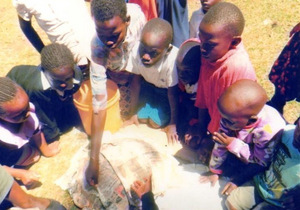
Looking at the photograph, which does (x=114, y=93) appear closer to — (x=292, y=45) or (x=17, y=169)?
(x=17, y=169)

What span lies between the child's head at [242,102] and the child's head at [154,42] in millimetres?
653

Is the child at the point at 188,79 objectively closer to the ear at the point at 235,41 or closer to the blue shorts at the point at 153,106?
the blue shorts at the point at 153,106

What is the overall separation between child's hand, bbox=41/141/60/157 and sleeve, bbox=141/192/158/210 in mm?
1120

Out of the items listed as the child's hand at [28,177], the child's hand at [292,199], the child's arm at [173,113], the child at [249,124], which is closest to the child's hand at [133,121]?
the child's arm at [173,113]

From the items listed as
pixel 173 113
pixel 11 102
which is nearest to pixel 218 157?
pixel 173 113

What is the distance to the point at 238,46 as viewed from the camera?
6.63 ft

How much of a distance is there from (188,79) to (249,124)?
1.96ft

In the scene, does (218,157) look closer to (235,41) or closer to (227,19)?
(235,41)

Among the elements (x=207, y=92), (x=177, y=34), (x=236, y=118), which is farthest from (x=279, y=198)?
(x=177, y=34)

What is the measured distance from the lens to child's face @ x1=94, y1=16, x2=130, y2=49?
6.84 ft

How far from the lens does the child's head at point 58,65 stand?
2.35 meters

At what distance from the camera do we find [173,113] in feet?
8.76

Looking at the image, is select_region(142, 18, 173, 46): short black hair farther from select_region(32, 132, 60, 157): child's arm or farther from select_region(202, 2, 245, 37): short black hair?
select_region(32, 132, 60, 157): child's arm

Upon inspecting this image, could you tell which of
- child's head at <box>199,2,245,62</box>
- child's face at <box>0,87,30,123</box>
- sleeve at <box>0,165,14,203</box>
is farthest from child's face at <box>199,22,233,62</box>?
sleeve at <box>0,165,14,203</box>
